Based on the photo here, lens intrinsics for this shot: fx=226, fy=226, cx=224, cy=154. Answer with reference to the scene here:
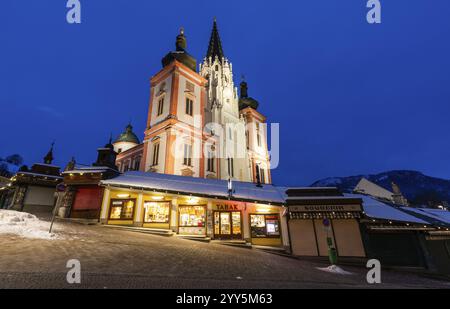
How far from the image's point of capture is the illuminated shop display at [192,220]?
16.9 meters

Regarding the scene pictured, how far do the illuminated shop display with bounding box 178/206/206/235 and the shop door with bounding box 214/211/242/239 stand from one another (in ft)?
3.26

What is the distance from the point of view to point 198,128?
95.7ft

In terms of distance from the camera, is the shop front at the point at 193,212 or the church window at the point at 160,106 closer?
the shop front at the point at 193,212

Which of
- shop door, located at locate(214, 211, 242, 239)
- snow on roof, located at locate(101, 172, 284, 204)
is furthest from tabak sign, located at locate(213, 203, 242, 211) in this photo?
snow on roof, located at locate(101, 172, 284, 204)

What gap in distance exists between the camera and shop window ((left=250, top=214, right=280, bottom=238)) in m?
17.0

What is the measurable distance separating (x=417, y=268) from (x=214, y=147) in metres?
22.8

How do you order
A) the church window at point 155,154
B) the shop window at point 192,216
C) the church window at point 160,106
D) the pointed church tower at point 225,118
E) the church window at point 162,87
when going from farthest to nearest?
the pointed church tower at point 225,118, the church window at point 162,87, the church window at point 160,106, the church window at point 155,154, the shop window at point 192,216

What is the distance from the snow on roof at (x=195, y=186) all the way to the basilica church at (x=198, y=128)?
4.38 metres

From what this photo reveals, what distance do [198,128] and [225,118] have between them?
750cm

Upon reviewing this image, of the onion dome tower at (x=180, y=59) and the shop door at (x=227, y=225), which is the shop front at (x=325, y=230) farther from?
the onion dome tower at (x=180, y=59)

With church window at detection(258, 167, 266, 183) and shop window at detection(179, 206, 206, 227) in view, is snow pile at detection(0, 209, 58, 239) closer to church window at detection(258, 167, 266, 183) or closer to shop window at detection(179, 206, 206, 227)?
shop window at detection(179, 206, 206, 227)

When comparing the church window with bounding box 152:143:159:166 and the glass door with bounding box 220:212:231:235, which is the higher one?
the church window with bounding box 152:143:159:166

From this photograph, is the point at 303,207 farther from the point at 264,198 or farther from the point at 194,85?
the point at 194,85

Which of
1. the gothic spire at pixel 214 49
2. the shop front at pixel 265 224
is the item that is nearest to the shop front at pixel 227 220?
the shop front at pixel 265 224
